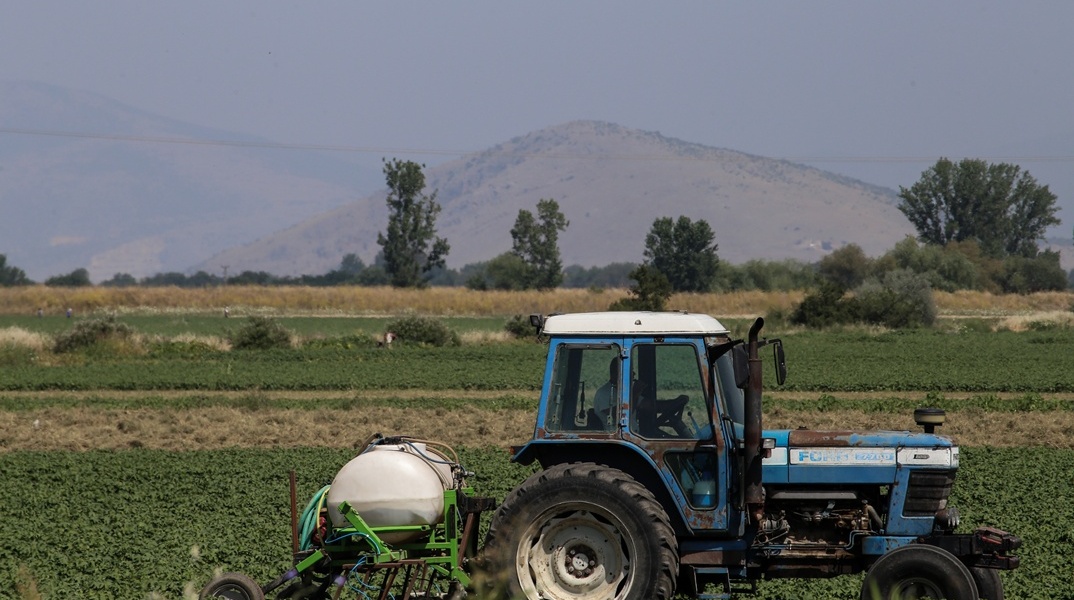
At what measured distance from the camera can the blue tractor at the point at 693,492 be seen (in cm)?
878

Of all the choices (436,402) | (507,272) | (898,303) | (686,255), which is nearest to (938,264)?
(686,255)

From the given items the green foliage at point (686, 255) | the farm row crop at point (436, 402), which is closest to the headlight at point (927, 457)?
the farm row crop at point (436, 402)

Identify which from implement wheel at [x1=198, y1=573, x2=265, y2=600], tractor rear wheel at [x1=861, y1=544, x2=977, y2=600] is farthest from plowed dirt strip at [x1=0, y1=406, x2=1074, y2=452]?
tractor rear wheel at [x1=861, y1=544, x2=977, y2=600]

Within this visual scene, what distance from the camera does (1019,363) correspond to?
34062mm

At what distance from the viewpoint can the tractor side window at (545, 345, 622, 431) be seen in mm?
9125

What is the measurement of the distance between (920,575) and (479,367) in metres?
25.9

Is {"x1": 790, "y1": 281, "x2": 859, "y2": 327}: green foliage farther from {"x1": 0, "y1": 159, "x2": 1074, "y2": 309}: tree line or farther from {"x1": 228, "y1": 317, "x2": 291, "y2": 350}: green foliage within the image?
{"x1": 228, "y1": 317, "x2": 291, "y2": 350}: green foliage

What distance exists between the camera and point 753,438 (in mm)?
8602

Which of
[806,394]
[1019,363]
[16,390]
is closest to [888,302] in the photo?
[1019,363]

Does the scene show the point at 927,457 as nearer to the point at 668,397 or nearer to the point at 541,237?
the point at 668,397

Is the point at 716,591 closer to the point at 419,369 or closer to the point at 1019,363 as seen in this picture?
the point at 419,369

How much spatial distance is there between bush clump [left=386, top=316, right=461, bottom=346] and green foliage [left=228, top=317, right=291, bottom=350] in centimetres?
414

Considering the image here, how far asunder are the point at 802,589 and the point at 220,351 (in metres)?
33.2

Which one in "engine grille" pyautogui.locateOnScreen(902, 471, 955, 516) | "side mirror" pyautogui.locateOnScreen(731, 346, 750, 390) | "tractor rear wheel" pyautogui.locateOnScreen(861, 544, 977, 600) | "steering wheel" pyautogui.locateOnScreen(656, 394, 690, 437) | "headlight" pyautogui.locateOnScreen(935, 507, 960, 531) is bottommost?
"tractor rear wheel" pyautogui.locateOnScreen(861, 544, 977, 600)
